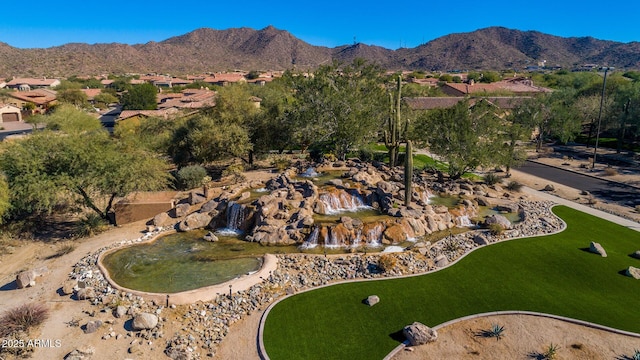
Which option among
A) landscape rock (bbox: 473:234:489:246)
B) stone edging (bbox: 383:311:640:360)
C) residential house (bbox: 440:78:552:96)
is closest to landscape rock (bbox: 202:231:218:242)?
stone edging (bbox: 383:311:640:360)

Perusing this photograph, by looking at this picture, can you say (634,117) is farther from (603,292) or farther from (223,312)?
(223,312)

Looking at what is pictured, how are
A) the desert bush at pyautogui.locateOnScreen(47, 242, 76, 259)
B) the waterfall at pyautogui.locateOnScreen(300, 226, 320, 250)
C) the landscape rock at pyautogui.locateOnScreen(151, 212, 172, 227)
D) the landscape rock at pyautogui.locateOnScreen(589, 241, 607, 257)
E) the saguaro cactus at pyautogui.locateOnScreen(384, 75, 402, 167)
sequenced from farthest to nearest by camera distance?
1. the saguaro cactus at pyautogui.locateOnScreen(384, 75, 402, 167)
2. the landscape rock at pyautogui.locateOnScreen(151, 212, 172, 227)
3. the waterfall at pyautogui.locateOnScreen(300, 226, 320, 250)
4. the desert bush at pyautogui.locateOnScreen(47, 242, 76, 259)
5. the landscape rock at pyautogui.locateOnScreen(589, 241, 607, 257)

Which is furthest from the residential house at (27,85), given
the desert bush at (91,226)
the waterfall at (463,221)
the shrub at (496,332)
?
the shrub at (496,332)

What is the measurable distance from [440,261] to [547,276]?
5.20m

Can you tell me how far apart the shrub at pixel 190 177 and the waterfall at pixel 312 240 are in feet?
50.7

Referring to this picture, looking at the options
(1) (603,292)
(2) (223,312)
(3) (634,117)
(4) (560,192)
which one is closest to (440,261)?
(1) (603,292)

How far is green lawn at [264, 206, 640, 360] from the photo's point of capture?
14969 millimetres

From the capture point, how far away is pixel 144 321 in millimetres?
15750

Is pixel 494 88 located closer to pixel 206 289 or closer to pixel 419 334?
pixel 419 334

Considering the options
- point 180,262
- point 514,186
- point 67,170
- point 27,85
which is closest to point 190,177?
point 67,170

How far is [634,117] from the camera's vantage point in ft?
152

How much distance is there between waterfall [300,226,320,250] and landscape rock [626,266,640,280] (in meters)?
16.6

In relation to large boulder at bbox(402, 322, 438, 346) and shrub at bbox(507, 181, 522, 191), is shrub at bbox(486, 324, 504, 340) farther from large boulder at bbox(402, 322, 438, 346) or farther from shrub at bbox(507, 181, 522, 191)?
shrub at bbox(507, 181, 522, 191)

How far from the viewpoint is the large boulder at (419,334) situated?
47.8 ft
